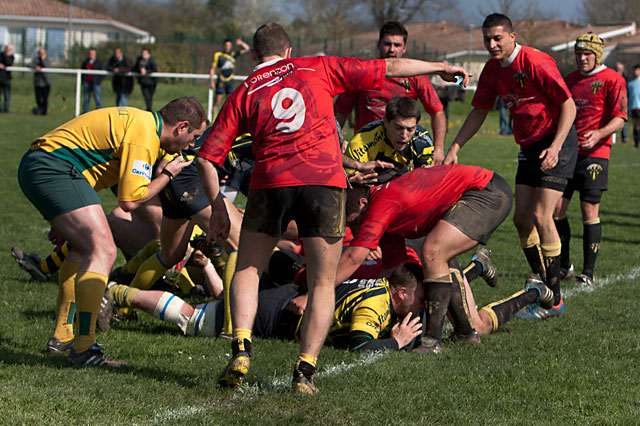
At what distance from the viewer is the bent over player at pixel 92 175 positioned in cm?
464

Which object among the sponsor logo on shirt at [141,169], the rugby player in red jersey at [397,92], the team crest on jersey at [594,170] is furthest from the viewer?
the team crest on jersey at [594,170]

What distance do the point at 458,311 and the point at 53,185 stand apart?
9.12 feet

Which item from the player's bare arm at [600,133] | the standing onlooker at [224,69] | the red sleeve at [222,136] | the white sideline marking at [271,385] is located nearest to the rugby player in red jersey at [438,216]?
the white sideline marking at [271,385]

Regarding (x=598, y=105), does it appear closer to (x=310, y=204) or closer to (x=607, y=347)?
(x=607, y=347)

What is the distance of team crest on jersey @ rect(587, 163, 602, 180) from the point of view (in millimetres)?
7850

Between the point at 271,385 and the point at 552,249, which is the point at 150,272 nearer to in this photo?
the point at 271,385

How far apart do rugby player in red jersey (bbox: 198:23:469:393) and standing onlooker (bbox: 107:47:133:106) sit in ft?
64.8

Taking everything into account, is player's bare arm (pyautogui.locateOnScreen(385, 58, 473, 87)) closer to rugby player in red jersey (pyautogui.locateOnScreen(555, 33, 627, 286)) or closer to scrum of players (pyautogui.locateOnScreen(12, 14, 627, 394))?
scrum of players (pyautogui.locateOnScreen(12, 14, 627, 394))

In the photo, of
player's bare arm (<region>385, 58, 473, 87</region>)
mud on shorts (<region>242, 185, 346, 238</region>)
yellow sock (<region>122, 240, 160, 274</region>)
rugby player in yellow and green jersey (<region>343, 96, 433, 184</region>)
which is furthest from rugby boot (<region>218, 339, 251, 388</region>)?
yellow sock (<region>122, 240, 160, 274</region>)

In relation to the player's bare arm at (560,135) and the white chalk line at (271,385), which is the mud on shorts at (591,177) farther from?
the white chalk line at (271,385)

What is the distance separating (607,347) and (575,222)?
6337 millimetres

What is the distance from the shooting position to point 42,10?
71.1 m

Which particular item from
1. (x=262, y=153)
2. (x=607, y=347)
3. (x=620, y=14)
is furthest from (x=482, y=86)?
(x=620, y=14)

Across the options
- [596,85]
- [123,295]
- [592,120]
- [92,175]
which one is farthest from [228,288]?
[596,85]
